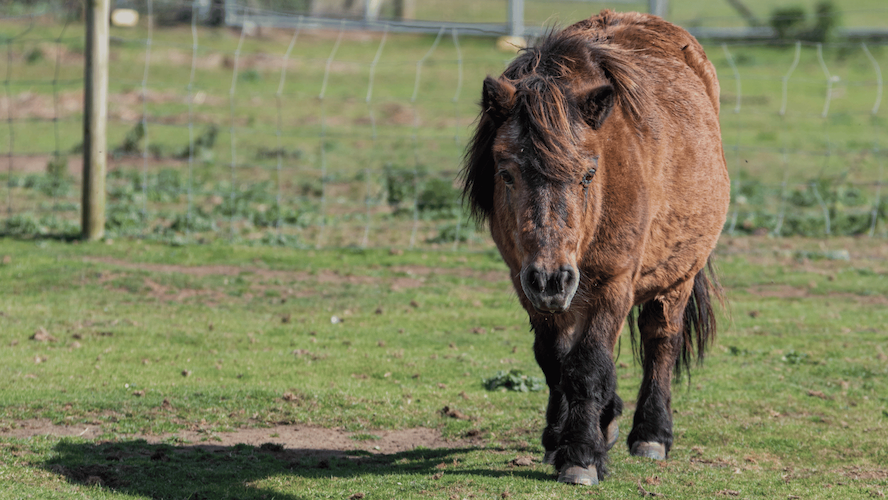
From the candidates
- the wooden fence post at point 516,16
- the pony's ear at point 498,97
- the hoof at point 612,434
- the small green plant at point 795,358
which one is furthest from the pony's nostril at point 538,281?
the wooden fence post at point 516,16

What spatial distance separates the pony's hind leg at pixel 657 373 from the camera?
5.54 meters

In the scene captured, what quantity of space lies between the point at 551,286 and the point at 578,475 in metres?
1.25

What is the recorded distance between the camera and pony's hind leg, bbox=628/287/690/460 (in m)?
5.54

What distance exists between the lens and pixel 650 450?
5.48m

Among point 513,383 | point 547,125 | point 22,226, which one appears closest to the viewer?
point 547,125

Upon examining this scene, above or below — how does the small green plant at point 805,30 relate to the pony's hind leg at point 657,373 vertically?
above

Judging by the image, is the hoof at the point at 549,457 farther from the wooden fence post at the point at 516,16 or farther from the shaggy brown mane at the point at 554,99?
the wooden fence post at the point at 516,16

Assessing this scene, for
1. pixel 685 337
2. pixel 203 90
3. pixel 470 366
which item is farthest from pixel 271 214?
pixel 203 90

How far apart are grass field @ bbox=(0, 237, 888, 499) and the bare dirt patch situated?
24mm

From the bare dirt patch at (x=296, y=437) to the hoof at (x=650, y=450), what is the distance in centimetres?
114

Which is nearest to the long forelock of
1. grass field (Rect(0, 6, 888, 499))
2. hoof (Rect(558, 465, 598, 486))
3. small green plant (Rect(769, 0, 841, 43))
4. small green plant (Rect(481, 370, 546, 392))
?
hoof (Rect(558, 465, 598, 486))

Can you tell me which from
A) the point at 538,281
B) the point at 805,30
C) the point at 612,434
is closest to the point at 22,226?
the point at 612,434

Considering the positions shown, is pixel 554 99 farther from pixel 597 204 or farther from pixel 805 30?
pixel 805 30

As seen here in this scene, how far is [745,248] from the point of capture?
11984mm
